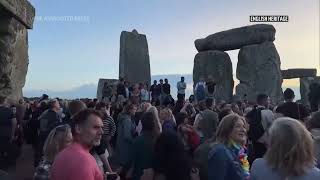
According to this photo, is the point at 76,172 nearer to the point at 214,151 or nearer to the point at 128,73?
the point at 214,151

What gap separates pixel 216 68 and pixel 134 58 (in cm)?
449

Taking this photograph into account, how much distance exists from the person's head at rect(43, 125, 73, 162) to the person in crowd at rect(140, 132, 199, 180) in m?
0.93

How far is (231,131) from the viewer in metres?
4.77

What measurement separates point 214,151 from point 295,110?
8.24 ft

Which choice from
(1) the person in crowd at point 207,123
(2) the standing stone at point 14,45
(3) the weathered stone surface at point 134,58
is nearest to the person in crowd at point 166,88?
(3) the weathered stone surface at point 134,58

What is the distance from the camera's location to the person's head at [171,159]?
4.88 metres

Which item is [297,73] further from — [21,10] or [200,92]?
[21,10]

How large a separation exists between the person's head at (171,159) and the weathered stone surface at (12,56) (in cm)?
348

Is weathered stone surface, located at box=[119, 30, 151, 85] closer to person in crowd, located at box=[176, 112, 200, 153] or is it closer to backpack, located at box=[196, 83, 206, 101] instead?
backpack, located at box=[196, 83, 206, 101]

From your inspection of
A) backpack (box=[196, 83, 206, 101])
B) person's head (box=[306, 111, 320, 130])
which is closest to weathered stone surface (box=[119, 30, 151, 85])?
backpack (box=[196, 83, 206, 101])

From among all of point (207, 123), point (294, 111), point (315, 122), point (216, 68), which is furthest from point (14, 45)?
point (216, 68)

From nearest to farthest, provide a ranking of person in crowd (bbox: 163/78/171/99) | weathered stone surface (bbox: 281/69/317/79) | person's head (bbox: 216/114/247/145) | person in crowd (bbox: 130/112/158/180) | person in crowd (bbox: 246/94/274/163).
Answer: person's head (bbox: 216/114/247/145)
person in crowd (bbox: 130/112/158/180)
person in crowd (bbox: 246/94/274/163)
person in crowd (bbox: 163/78/171/99)
weathered stone surface (bbox: 281/69/317/79)

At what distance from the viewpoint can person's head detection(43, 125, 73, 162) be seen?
447 centimetres

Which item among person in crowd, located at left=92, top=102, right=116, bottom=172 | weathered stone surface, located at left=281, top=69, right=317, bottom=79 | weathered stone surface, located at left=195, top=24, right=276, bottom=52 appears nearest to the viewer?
person in crowd, located at left=92, top=102, right=116, bottom=172
